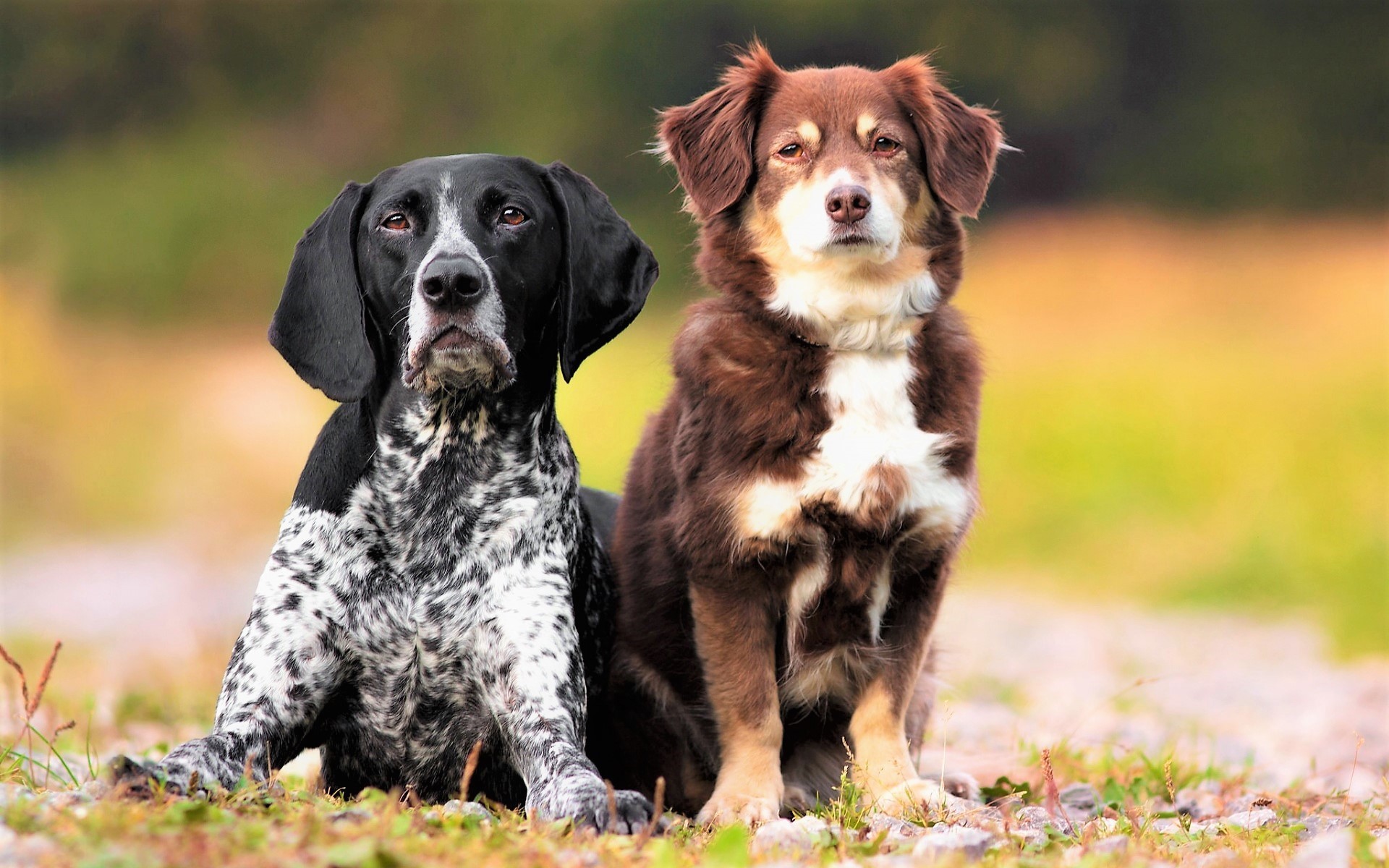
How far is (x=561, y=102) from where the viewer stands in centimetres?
1981

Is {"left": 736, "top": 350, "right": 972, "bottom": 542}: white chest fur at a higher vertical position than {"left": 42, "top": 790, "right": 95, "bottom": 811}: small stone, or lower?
higher

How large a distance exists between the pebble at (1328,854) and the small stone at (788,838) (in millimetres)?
1069

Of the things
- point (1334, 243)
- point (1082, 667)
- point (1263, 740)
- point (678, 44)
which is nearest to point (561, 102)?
point (678, 44)

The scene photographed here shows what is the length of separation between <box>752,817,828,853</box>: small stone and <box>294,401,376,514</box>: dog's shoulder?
1499mm

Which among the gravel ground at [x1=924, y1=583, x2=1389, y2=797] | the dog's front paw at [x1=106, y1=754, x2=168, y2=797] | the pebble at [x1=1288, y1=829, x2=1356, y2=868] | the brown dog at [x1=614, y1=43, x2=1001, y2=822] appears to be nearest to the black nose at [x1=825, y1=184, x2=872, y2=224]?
the brown dog at [x1=614, y1=43, x2=1001, y2=822]

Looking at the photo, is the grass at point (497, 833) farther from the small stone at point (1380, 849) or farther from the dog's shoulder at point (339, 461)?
the dog's shoulder at point (339, 461)

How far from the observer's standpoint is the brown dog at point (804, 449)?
4.30m

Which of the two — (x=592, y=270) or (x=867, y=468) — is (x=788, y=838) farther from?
(x=592, y=270)

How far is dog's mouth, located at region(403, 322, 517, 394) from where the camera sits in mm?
4035

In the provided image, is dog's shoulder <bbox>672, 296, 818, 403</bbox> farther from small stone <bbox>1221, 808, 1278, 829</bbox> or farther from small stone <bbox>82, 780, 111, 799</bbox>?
small stone <bbox>82, 780, 111, 799</bbox>

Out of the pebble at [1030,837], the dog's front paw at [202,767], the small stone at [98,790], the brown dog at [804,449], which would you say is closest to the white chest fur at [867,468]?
the brown dog at [804,449]

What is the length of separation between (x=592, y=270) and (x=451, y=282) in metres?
0.58

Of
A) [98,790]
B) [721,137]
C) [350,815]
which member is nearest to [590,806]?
[350,815]

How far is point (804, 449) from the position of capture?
4297mm
